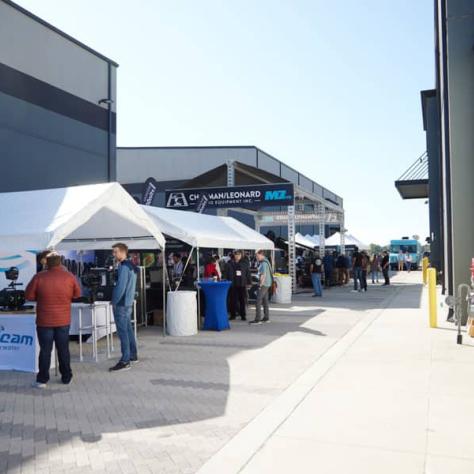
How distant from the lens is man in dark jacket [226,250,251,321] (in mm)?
11631

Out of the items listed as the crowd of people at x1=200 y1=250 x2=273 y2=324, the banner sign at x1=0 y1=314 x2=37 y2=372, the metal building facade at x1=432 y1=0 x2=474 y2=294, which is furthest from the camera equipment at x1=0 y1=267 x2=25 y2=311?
the metal building facade at x1=432 y1=0 x2=474 y2=294

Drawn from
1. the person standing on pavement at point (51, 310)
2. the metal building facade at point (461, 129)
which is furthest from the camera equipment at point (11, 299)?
the metal building facade at point (461, 129)

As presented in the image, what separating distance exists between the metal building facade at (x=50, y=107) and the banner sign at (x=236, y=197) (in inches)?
146

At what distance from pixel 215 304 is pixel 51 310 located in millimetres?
4716

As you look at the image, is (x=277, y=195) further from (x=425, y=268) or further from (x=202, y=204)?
(x=425, y=268)

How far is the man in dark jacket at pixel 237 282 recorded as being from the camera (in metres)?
11.6

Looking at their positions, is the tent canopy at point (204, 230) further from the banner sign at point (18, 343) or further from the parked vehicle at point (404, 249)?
the parked vehicle at point (404, 249)

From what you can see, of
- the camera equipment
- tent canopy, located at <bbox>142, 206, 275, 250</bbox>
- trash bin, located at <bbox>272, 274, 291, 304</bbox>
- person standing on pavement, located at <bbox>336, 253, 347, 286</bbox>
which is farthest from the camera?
person standing on pavement, located at <bbox>336, 253, 347, 286</bbox>

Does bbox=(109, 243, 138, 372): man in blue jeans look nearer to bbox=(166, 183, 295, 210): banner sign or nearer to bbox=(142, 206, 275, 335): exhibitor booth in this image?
bbox=(142, 206, 275, 335): exhibitor booth

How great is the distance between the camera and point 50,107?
17.5 metres

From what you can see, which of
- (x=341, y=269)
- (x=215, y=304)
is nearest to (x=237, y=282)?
(x=215, y=304)

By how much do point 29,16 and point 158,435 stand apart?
16.6 meters

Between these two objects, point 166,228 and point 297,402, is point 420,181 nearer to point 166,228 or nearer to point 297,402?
point 166,228

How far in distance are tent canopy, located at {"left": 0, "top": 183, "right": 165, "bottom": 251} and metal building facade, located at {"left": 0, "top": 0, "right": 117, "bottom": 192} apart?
25.1 feet
